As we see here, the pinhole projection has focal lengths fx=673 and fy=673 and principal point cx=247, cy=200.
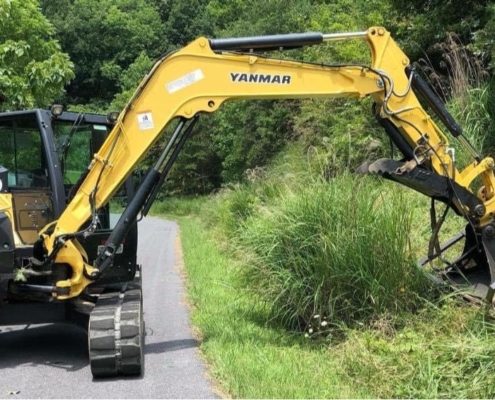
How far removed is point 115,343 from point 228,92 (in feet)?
9.16

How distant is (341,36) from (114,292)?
3.72 metres

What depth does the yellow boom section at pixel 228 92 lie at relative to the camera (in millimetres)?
7039

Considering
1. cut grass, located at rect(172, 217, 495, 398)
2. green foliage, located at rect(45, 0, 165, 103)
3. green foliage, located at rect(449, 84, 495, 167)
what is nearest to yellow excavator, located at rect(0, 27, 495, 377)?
cut grass, located at rect(172, 217, 495, 398)

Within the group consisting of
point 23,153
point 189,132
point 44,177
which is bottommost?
point 44,177

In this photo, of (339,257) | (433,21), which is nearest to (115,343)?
(339,257)

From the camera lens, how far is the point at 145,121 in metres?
7.09

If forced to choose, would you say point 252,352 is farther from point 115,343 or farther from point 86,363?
point 86,363

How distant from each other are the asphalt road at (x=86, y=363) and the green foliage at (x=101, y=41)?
60319 mm

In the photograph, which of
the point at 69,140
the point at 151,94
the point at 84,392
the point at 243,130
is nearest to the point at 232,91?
the point at 151,94

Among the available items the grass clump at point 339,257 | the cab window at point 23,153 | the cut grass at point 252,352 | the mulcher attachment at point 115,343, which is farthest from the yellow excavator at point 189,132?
the cut grass at point 252,352

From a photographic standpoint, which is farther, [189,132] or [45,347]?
[45,347]

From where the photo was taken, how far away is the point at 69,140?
7.66 metres

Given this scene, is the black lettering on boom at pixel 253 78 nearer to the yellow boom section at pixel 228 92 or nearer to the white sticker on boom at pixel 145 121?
the yellow boom section at pixel 228 92

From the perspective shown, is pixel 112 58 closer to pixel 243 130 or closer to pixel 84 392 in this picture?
pixel 243 130
